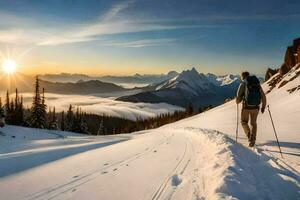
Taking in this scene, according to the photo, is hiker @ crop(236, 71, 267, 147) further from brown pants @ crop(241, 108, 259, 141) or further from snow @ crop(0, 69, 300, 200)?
snow @ crop(0, 69, 300, 200)

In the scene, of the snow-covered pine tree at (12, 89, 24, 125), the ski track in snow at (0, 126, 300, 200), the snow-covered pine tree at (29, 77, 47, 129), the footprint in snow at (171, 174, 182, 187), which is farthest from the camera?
the snow-covered pine tree at (12, 89, 24, 125)

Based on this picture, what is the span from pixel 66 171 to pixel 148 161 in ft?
8.87

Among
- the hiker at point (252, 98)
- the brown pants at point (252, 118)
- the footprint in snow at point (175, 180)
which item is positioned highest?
the hiker at point (252, 98)

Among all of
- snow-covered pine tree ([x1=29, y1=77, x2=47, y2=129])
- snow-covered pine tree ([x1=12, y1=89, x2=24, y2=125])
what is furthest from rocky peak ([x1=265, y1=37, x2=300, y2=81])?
snow-covered pine tree ([x1=12, y1=89, x2=24, y2=125])

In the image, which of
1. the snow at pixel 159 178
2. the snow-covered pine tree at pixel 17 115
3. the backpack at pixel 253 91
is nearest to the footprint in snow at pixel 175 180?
the snow at pixel 159 178

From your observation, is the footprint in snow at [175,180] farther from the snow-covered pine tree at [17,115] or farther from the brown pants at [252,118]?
the snow-covered pine tree at [17,115]

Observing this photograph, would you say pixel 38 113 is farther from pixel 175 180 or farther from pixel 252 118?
pixel 175 180

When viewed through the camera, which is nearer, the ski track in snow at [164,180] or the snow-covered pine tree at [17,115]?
the ski track in snow at [164,180]

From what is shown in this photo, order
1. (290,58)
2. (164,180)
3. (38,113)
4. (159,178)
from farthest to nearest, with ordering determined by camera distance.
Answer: (290,58) → (38,113) → (159,178) → (164,180)

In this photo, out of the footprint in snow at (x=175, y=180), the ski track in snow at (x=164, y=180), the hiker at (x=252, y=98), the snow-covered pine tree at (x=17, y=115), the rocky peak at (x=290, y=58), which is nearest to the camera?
the ski track in snow at (x=164, y=180)

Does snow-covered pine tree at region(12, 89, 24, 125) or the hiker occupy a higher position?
snow-covered pine tree at region(12, 89, 24, 125)

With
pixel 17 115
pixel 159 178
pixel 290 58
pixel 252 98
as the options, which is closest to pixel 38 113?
pixel 17 115

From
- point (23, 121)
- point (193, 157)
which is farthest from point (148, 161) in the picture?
point (23, 121)

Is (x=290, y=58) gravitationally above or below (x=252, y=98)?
above
